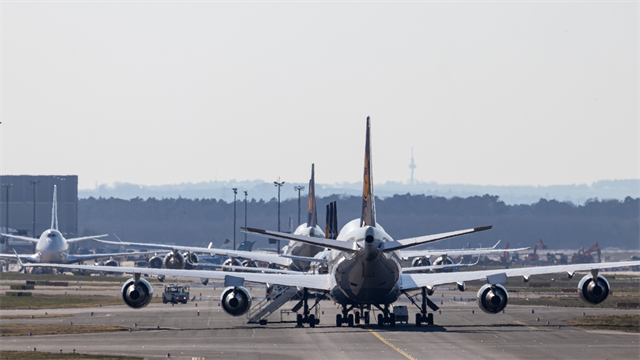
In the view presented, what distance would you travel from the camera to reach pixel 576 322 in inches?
2714

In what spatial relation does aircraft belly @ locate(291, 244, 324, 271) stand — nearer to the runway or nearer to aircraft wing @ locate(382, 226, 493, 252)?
the runway

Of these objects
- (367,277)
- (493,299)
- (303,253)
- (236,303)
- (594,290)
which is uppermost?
(303,253)

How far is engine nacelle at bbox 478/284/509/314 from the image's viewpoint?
52.6 m

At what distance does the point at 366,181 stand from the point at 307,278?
343 inches

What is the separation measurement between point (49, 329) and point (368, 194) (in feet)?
88.0

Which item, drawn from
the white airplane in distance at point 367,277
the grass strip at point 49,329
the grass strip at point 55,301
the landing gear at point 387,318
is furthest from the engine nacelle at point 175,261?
the white airplane in distance at point 367,277

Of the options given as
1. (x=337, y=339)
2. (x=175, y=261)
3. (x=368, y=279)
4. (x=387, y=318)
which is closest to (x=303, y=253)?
(x=175, y=261)

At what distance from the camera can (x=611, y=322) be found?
2677 inches

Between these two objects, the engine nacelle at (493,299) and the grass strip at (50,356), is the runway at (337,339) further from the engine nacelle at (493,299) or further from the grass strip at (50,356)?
the engine nacelle at (493,299)

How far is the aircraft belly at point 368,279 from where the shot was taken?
176ft

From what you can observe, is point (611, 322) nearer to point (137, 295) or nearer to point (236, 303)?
point (236, 303)

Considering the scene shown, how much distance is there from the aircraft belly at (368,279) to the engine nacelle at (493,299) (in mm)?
5950

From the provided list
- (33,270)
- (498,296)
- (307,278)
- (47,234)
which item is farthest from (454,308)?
(33,270)

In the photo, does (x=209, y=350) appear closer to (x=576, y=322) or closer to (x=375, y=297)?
(x=375, y=297)
